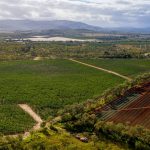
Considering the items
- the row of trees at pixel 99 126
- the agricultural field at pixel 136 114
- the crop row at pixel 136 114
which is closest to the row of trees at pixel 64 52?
the row of trees at pixel 99 126

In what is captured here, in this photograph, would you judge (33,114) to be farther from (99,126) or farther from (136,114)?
(136,114)

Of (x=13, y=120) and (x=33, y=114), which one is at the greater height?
(x=13, y=120)

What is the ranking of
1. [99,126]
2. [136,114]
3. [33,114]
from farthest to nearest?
[33,114] → [136,114] → [99,126]

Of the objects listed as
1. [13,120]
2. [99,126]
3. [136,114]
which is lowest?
[13,120]

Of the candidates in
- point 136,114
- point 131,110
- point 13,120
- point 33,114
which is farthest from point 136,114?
point 13,120

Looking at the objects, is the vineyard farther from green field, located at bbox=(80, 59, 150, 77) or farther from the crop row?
green field, located at bbox=(80, 59, 150, 77)

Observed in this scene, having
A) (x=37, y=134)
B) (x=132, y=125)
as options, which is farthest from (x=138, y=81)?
(x=37, y=134)

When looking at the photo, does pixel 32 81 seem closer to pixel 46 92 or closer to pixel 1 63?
pixel 46 92
